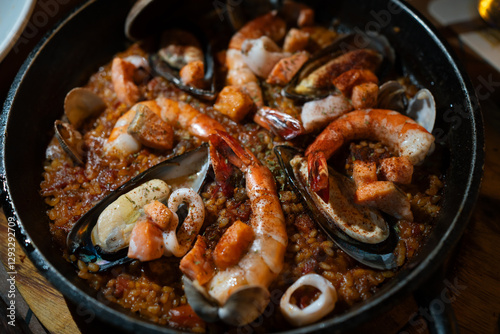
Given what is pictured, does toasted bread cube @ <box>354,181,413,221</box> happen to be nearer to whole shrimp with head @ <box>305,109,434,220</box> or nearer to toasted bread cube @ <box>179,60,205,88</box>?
whole shrimp with head @ <box>305,109,434,220</box>

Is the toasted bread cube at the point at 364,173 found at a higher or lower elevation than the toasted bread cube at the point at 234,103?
lower

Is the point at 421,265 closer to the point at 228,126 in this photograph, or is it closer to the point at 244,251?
the point at 244,251

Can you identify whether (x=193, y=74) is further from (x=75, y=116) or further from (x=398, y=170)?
(x=398, y=170)

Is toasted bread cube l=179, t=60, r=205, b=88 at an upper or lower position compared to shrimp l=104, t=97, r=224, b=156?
upper

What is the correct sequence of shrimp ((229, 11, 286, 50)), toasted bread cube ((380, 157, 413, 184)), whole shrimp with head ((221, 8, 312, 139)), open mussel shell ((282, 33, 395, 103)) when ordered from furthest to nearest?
shrimp ((229, 11, 286, 50)) → open mussel shell ((282, 33, 395, 103)) → whole shrimp with head ((221, 8, 312, 139)) → toasted bread cube ((380, 157, 413, 184))

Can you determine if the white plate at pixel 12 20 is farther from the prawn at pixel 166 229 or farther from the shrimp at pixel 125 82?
the prawn at pixel 166 229

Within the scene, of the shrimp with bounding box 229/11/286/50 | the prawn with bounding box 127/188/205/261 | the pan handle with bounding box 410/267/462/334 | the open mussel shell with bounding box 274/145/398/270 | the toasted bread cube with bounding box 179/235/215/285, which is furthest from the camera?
the shrimp with bounding box 229/11/286/50

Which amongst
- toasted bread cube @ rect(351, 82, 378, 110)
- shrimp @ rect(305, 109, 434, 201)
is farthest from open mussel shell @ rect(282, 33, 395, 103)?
shrimp @ rect(305, 109, 434, 201)

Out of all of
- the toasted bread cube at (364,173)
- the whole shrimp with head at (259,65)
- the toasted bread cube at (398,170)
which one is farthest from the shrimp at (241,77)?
the toasted bread cube at (398,170)

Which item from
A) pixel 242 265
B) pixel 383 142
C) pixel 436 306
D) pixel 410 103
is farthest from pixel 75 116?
pixel 436 306
